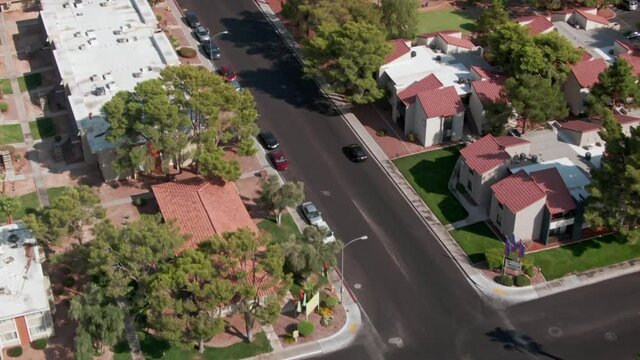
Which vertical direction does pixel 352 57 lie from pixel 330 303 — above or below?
above

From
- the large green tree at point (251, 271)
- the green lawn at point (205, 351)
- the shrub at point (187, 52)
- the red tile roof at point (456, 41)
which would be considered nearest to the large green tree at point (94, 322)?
the green lawn at point (205, 351)

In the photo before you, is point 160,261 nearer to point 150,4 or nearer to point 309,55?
point 309,55

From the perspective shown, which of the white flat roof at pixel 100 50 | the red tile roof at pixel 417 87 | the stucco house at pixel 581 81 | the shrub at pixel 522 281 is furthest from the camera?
the stucco house at pixel 581 81

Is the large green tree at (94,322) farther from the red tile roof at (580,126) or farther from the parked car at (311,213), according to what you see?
the red tile roof at (580,126)

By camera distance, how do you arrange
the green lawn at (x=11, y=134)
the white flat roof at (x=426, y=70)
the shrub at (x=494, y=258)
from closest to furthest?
the shrub at (x=494, y=258) < the green lawn at (x=11, y=134) < the white flat roof at (x=426, y=70)

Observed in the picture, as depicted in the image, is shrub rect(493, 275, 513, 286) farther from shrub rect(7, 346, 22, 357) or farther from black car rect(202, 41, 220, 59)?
black car rect(202, 41, 220, 59)

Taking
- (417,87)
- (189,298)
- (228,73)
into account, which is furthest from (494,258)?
(228,73)

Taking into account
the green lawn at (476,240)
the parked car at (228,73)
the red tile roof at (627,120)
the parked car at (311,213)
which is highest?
the red tile roof at (627,120)

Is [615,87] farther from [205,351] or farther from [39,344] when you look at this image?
[39,344]
